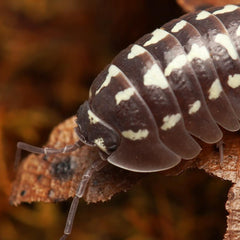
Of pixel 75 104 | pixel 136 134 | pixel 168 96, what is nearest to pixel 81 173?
pixel 136 134

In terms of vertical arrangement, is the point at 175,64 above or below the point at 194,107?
above

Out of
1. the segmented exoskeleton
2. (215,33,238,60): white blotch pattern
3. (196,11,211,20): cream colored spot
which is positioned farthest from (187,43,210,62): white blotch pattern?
(196,11,211,20): cream colored spot

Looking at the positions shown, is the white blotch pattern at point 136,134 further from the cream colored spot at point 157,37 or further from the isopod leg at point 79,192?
the cream colored spot at point 157,37

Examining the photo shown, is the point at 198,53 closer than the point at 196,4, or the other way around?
the point at 198,53

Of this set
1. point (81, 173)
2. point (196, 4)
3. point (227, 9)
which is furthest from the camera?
point (196, 4)

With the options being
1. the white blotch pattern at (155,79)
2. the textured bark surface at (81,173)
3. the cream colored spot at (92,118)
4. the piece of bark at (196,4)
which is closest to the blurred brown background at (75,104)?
the textured bark surface at (81,173)

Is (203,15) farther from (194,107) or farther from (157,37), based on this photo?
(194,107)

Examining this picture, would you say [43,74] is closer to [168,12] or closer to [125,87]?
[168,12]
